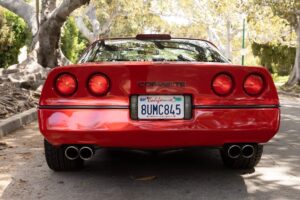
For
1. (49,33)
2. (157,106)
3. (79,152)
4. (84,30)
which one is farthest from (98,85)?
(84,30)

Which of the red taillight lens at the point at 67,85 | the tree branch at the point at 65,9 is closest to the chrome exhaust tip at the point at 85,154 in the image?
the red taillight lens at the point at 67,85

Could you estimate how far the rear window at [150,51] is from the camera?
5.00 m

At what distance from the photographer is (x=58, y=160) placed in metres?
4.67

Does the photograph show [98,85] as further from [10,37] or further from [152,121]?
[10,37]

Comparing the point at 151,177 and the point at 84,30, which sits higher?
the point at 84,30

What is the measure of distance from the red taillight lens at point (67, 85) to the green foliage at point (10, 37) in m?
15.0

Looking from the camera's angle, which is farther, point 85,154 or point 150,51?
point 150,51

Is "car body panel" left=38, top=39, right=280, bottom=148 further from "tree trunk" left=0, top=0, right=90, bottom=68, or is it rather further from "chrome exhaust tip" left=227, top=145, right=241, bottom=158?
"tree trunk" left=0, top=0, right=90, bottom=68

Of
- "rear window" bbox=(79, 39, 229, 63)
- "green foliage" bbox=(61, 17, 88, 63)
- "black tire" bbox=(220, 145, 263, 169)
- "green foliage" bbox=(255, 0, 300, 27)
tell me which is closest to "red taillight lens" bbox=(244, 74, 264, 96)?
"black tire" bbox=(220, 145, 263, 169)

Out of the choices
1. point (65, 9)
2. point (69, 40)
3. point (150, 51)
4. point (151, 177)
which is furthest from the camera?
point (69, 40)

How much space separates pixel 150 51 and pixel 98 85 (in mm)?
1233

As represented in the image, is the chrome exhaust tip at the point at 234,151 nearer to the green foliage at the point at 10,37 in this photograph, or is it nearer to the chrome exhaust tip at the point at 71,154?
the chrome exhaust tip at the point at 71,154

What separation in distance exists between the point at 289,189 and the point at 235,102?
0.84 meters

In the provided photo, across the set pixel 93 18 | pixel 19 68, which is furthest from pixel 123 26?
pixel 19 68
